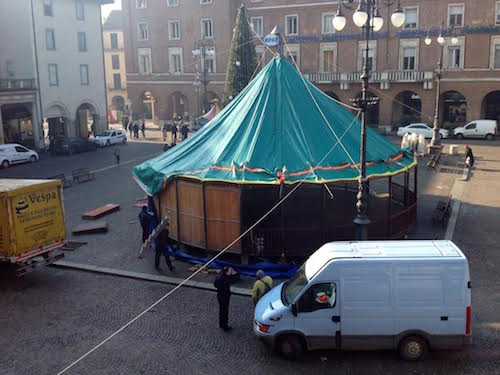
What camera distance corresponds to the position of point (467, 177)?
27391 millimetres

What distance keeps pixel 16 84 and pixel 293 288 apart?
1420 inches

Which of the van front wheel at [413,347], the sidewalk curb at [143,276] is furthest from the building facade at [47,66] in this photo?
the van front wheel at [413,347]

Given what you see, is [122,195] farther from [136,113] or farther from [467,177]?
[136,113]

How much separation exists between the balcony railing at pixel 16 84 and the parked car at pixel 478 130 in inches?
1362

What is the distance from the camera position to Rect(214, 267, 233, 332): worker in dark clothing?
11.3 meters

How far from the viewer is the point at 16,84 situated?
131 feet

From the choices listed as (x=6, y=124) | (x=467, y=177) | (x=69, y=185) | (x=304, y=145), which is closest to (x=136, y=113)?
(x=6, y=124)

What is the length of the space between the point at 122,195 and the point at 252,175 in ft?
39.7

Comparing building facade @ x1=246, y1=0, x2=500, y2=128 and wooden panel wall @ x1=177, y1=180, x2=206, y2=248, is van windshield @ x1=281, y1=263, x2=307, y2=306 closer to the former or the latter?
wooden panel wall @ x1=177, y1=180, x2=206, y2=248

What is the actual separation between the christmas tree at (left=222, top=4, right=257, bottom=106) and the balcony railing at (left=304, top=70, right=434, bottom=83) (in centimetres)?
728

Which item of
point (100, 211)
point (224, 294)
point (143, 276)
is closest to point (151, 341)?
point (224, 294)

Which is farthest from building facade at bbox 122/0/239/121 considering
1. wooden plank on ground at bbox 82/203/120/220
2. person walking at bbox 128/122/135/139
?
wooden plank on ground at bbox 82/203/120/220

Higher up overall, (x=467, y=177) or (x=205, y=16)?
(x=205, y=16)

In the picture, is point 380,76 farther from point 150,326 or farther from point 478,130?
point 150,326
